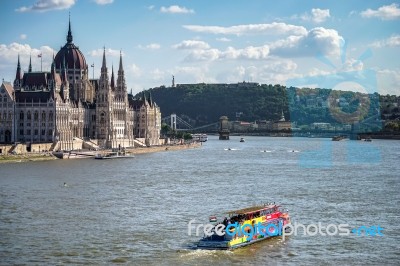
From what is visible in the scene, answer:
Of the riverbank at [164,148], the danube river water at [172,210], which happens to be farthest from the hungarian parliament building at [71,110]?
the danube river water at [172,210]

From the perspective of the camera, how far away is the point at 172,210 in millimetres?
49781

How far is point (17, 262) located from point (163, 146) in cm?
10678

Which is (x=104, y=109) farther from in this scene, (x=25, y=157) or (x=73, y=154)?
(x=25, y=157)

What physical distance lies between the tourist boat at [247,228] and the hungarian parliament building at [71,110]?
215 feet

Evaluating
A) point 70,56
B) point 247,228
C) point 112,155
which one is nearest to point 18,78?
point 70,56

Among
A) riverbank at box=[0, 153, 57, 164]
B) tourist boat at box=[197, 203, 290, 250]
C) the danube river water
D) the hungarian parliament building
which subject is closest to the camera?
the danube river water

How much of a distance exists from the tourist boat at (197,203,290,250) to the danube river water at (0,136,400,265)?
20.0 inches

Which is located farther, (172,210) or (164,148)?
(164,148)

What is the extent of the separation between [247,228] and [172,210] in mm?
11754

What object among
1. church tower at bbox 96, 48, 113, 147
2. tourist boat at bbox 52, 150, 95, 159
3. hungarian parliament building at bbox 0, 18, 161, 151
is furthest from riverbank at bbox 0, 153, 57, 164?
church tower at bbox 96, 48, 113, 147

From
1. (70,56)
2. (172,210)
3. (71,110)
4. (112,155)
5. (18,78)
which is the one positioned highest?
(70,56)

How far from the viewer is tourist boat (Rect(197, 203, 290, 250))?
3744cm

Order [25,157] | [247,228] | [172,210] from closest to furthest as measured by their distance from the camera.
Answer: [247,228] < [172,210] < [25,157]

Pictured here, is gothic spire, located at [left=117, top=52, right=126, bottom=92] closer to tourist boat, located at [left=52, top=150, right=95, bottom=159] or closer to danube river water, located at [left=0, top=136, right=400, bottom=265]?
tourist boat, located at [left=52, top=150, right=95, bottom=159]
